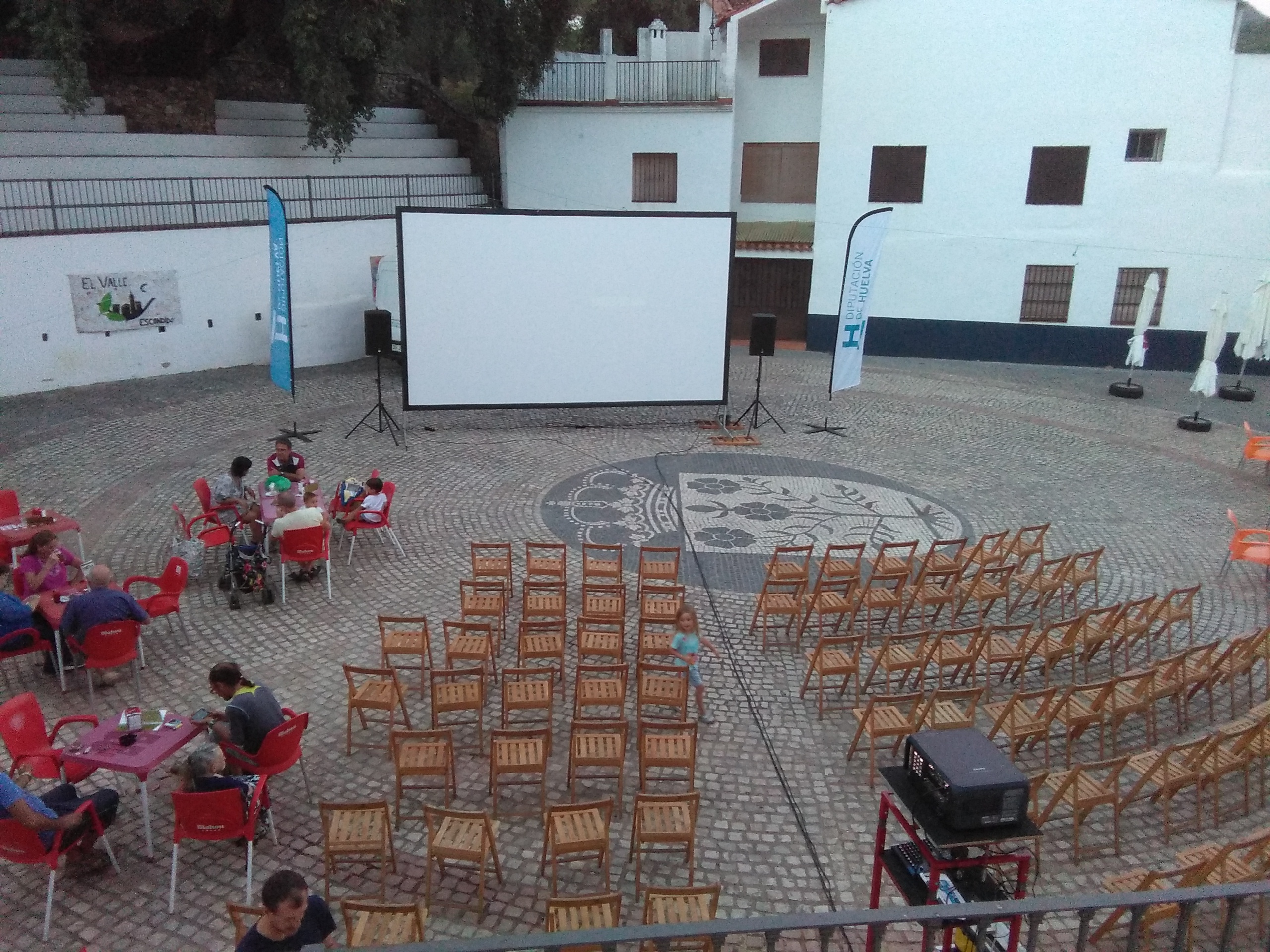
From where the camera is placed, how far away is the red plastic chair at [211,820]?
207 inches

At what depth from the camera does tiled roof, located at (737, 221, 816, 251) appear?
74.3 ft

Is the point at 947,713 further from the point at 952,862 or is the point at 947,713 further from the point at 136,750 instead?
the point at 136,750

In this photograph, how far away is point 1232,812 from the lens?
21.4 ft

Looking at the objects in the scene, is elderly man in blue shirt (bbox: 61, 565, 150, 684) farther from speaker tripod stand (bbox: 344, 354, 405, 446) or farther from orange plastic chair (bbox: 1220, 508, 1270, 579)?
orange plastic chair (bbox: 1220, 508, 1270, 579)

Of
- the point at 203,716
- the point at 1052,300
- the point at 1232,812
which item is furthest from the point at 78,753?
the point at 1052,300

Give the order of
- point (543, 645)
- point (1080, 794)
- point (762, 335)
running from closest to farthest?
point (1080, 794) → point (543, 645) → point (762, 335)

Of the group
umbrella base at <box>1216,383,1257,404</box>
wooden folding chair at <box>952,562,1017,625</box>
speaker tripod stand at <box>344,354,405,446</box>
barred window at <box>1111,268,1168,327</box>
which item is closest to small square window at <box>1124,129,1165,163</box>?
barred window at <box>1111,268,1168,327</box>

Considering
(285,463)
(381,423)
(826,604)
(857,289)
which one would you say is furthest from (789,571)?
(381,423)

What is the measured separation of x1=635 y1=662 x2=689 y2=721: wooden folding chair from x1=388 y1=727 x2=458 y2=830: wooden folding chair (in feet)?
4.77

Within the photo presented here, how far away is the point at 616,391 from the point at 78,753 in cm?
1066

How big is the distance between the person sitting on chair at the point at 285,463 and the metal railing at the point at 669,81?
1544 centimetres

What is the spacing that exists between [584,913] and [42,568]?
5.92 meters

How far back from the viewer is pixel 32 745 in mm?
5891

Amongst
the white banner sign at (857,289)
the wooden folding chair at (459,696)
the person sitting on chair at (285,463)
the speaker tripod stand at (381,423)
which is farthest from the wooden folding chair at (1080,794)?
the speaker tripod stand at (381,423)
